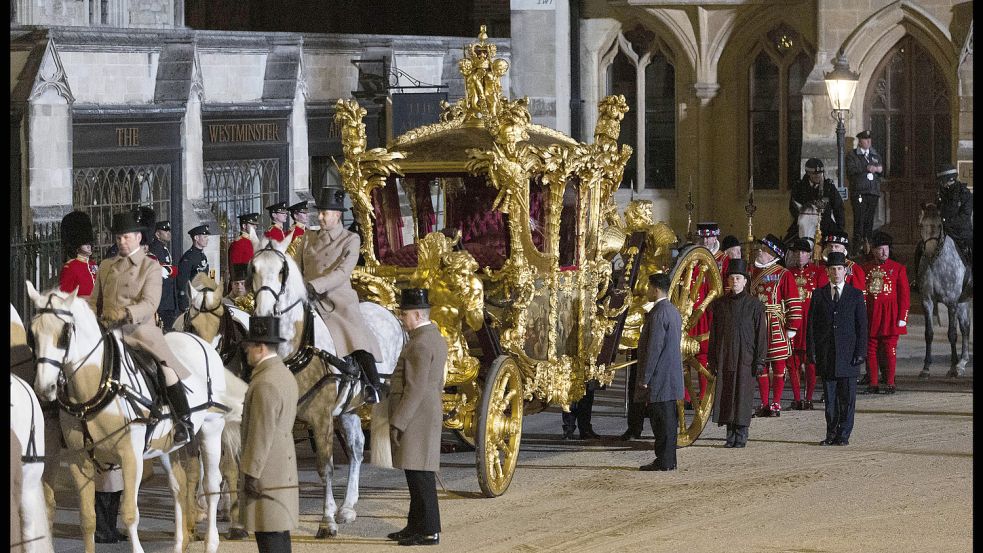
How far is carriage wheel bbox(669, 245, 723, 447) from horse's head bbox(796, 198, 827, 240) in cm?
837

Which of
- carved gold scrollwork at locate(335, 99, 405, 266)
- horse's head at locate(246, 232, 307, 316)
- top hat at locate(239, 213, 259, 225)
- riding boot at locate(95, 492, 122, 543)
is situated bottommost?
riding boot at locate(95, 492, 122, 543)

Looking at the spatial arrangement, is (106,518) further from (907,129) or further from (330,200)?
(907,129)

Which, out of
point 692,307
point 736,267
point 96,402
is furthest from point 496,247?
point 96,402

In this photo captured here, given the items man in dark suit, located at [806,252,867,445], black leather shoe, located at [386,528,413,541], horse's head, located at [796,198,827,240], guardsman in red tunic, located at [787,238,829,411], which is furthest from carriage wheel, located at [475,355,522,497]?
horse's head, located at [796,198,827,240]

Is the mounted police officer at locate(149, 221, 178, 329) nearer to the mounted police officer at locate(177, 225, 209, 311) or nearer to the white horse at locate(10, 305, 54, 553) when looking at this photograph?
the mounted police officer at locate(177, 225, 209, 311)

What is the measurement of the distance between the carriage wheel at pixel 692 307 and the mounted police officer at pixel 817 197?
853 centimetres

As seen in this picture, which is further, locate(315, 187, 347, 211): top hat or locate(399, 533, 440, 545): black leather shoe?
locate(315, 187, 347, 211): top hat

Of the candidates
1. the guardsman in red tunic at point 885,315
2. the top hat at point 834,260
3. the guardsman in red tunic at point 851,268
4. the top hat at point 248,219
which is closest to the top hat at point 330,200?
the top hat at point 834,260

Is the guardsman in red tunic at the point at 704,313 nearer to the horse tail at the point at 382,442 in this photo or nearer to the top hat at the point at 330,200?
the top hat at the point at 330,200

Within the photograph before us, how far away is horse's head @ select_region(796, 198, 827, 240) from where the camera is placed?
25.2 m

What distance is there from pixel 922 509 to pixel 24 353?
6216mm

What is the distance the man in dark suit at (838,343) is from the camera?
15.9 metres

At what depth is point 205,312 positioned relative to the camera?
1330 cm

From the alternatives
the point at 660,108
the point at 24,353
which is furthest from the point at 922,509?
the point at 660,108
